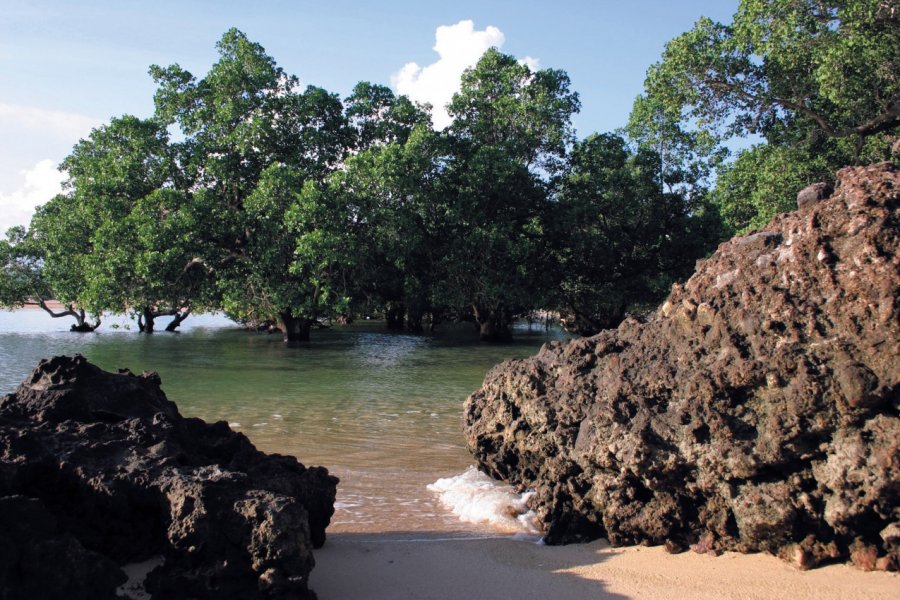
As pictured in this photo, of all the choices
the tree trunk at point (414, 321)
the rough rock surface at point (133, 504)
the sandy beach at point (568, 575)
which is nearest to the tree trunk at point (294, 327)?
the tree trunk at point (414, 321)

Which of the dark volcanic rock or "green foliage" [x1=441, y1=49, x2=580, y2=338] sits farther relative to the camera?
"green foliage" [x1=441, y1=49, x2=580, y2=338]

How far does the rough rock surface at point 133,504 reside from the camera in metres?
3.27

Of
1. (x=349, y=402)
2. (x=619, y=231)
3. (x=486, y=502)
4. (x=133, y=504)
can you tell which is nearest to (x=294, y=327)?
(x=619, y=231)

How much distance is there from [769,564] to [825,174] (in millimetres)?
16261

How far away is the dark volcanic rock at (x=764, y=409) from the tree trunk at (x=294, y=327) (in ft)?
82.0

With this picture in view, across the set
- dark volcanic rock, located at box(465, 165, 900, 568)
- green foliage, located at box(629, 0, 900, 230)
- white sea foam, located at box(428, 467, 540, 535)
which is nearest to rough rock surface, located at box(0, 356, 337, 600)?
white sea foam, located at box(428, 467, 540, 535)

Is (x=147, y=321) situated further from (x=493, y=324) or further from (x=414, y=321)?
(x=493, y=324)

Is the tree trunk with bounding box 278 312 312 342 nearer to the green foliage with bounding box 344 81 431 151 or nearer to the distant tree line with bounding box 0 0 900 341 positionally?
the distant tree line with bounding box 0 0 900 341

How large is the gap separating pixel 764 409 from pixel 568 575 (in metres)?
1.62

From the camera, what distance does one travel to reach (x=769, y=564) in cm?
433

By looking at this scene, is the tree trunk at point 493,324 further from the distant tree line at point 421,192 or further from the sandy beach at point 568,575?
the sandy beach at point 568,575

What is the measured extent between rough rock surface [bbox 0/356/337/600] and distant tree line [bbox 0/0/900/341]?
16.1 m

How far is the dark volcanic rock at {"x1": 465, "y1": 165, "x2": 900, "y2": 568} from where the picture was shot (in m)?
4.15

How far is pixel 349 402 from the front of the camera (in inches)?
499
